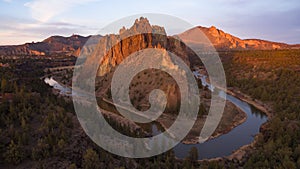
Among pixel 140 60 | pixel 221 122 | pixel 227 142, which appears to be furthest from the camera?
pixel 140 60

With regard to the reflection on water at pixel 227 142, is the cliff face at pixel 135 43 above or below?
above

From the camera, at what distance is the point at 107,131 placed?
2433 centimetres

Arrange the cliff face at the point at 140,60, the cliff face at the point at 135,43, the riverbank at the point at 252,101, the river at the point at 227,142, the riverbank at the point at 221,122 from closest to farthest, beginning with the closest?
the river at the point at 227,142, the riverbank at the point at 221,122, the riverbank at the point at 252,101, the cliff face at the point at 140,60, the cliff face at the point at 135,43

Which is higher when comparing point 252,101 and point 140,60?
point 140,60

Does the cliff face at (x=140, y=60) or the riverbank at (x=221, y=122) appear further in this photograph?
the cliff face at (x=140, y=60)

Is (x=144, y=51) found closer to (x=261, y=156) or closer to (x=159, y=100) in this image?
(x=159, y=100)

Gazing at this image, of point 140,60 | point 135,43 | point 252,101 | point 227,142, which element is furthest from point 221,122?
point 135,43

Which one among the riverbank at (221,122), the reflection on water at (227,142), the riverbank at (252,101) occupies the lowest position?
the reflection on water at (227,142)

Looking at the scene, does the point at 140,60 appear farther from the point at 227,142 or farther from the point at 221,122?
the point at 227,142

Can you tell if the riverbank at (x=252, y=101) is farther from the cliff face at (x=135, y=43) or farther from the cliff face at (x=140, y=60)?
the cliff face at (x=135, y=43)

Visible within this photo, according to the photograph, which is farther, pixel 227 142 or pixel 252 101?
pixel 252 101

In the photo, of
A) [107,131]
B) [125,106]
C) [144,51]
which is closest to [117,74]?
[144,51]

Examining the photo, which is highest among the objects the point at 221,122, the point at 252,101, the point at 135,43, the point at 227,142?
the point at 135,43

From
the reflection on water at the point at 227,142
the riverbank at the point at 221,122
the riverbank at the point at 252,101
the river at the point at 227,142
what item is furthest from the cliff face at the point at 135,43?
the reflection on water at the point at 227,142
